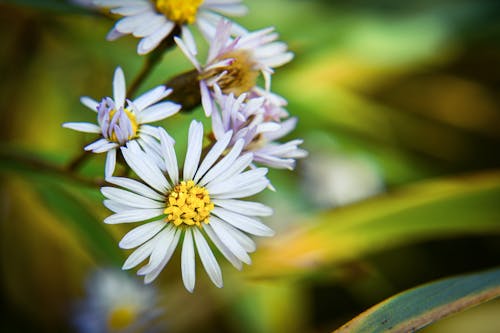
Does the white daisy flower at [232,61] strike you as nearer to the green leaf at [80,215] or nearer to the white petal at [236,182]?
the white petal at [236,182]

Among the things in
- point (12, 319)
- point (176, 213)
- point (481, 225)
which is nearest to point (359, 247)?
point (481, 225)

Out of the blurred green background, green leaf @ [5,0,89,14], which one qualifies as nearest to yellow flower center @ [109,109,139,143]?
the blurred green background

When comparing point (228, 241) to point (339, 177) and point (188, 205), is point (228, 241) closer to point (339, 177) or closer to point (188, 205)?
point (188, 205)

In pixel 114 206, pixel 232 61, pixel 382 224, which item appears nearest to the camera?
pixel 114 206

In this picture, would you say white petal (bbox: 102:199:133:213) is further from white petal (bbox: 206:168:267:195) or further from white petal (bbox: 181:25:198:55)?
white petal (bbox: 181:25:198:55)

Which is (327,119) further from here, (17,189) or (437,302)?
(437,302)

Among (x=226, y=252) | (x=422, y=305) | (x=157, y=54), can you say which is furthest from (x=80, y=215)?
(x=422, y=305)

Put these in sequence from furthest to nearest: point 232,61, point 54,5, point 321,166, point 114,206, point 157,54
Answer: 1. point 321,166
2. point 54,5
3. point 157,54
4. point 232,61
5. point 114,206
